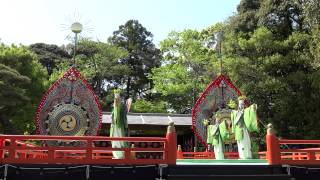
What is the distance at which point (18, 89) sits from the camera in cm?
2236

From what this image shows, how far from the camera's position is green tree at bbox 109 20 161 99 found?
134 feet

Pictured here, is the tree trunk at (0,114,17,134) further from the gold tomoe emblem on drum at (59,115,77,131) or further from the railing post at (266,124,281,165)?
the railing post at (266,124,281,165)

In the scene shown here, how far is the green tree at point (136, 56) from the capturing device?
40.8m

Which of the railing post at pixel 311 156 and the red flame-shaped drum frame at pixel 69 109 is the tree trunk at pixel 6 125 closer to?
the red flame-shaped drum frame at pixel 69 109

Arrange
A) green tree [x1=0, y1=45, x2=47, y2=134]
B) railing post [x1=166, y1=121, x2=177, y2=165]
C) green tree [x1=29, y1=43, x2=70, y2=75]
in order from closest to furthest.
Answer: railing post [x1=166, y1=121, x2=177, y2=165] → green tree [x1=0, y1=45, x2=47, y2=134] → green tree [x1=29, y1=43, x2=70, y2=75]

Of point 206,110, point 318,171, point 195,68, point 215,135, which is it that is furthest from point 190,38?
point 318,171

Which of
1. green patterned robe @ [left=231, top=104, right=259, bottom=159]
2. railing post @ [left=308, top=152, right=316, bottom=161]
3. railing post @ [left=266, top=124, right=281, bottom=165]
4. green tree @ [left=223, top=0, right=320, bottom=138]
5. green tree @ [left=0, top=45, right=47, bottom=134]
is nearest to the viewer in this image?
railing post @ [left=266, top=124, right=281, bottom=165]

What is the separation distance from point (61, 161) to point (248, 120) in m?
4.92

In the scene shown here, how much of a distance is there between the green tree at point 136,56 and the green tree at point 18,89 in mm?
13012

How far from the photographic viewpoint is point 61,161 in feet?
30.5

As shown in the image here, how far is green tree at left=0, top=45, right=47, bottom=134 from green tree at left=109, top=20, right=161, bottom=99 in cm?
1301

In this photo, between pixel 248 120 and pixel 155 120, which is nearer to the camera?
pixel 248 120

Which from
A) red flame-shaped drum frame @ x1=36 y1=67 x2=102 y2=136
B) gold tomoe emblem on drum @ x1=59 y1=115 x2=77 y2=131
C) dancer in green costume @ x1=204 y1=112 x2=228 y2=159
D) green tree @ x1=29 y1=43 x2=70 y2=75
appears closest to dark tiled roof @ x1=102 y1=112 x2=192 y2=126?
red flame-shaped drum frame @ x1=36 y1=67 x2=102 y2=136

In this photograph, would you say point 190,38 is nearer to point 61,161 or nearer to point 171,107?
point 171,107
